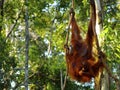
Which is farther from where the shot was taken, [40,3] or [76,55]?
[40,3]

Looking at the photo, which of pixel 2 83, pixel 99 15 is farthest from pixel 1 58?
pixel 99 15

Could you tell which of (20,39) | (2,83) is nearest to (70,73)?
(2,83)

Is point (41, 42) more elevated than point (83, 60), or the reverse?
point (83, 60)

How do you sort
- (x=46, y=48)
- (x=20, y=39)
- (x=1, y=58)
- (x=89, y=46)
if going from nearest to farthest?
(x=89, y=46) < (x=1, y=58) < (x=46, y=48) < (x=20, y=39)

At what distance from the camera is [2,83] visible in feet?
49.9

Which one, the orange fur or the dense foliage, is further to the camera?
the dense foliage

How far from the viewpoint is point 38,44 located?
18.9 m

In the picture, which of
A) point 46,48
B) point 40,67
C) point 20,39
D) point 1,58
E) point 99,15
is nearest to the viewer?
point 99,15

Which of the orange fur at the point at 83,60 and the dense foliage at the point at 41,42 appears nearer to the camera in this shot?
the orange fur at the point at 83,60

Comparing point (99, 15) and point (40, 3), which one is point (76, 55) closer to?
point (99, 15)

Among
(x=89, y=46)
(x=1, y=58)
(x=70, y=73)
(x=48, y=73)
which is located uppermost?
(x=89, y=46)

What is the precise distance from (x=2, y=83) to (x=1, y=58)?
1.37 m

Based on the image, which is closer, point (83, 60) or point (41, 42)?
point (83, 60)

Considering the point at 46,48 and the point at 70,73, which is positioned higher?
the point at 70,73
